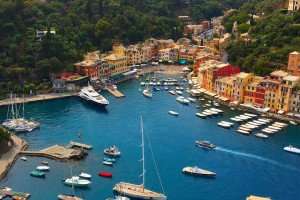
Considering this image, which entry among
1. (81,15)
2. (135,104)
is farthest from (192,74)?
(81,15)

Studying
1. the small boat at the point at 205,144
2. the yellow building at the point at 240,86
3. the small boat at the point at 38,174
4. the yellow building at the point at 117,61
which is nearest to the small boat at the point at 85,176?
the small boat at the point at 38,174

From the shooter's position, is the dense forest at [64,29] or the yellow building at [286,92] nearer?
the yellow building at [286,92]

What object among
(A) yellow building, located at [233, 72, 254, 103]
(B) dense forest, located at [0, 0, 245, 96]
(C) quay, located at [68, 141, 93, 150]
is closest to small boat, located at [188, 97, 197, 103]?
(A) yellow building, located at [233, 72, 254, 103]

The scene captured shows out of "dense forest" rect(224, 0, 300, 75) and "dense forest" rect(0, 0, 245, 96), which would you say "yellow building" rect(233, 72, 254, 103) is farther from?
"dense forest" rect(0, 0, 245, 96)

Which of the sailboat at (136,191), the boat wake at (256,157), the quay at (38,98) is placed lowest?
the sailboat at (136,191)

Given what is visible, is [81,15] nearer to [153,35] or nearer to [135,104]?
[153,35]

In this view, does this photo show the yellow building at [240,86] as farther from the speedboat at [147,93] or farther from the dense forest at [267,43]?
the speedboat at [147,93]

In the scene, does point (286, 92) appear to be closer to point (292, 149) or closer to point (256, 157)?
point (292, 149)
